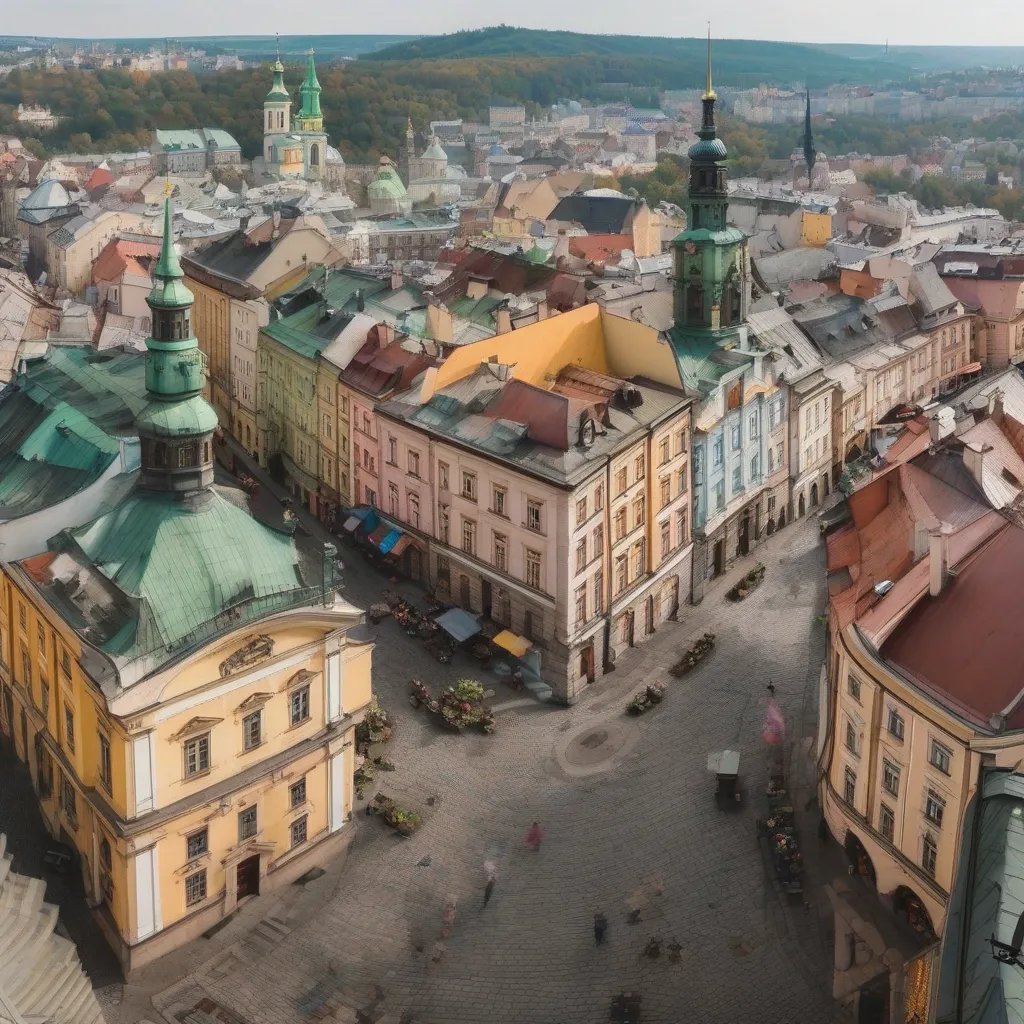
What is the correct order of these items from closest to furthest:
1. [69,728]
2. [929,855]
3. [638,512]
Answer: [929,855]
[69,728]
[638,512]

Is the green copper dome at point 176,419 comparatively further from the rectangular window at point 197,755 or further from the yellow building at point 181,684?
the rectangular window at point 197,755

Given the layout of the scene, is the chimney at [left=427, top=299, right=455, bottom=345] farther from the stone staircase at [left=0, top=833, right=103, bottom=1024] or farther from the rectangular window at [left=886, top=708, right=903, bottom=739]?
the stone staircase at [left=0, top=833, right=103, bottom=1024]

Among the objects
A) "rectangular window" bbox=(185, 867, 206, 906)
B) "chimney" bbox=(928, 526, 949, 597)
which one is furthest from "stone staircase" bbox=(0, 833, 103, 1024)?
"chimney" bbox=(928, 526, 949, 597)

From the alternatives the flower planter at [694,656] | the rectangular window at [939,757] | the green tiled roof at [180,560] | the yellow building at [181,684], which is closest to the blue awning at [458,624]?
the flower planter at [694,656]

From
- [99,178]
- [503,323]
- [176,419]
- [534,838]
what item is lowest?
[534,838]

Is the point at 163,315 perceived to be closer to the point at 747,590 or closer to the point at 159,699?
the point at 159,699

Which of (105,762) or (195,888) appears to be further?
(195,888)

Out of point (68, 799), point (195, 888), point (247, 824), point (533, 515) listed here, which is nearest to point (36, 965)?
point (195, 888)

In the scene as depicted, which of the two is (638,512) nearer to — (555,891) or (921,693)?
(555,891)
